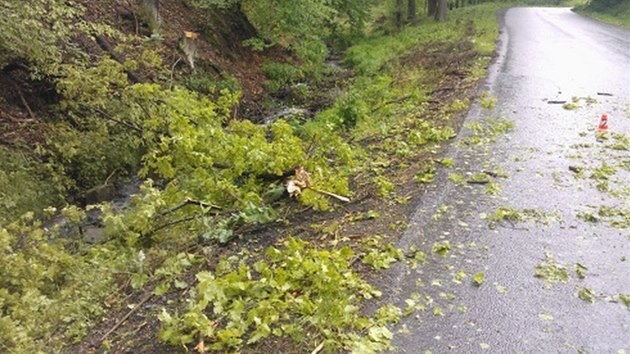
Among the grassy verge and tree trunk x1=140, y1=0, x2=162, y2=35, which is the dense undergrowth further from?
the grassy verge

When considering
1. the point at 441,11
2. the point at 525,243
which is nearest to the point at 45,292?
the point at 525,243

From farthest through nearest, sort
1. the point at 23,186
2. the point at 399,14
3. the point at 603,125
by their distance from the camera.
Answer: the point at 399,14 → the point at 603,125 → the point at 23,186

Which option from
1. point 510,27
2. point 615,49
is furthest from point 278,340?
point 510,27

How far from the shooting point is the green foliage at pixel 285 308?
10.2ft

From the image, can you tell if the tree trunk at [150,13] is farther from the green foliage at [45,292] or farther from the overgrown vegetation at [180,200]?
the green foliage at [45,292]

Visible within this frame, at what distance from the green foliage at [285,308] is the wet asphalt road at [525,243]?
31 centimetres

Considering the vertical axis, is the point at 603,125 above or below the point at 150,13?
below

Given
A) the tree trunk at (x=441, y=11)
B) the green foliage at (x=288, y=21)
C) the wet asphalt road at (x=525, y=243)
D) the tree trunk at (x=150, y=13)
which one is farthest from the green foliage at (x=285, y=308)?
the tree trunk at (x=441, y=11)

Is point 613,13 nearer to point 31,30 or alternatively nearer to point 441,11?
point 441,11

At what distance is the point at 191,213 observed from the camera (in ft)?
17.8

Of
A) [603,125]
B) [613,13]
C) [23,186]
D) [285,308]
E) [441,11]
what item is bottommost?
[613,13]

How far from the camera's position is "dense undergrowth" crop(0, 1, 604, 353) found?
331cm

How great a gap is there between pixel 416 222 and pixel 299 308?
5.74 ft

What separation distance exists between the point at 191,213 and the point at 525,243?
341 cm
